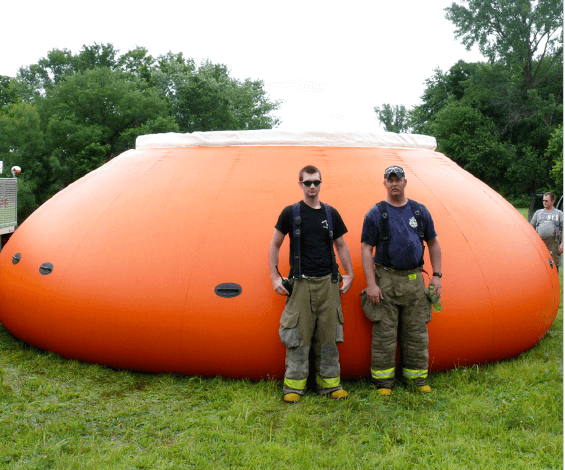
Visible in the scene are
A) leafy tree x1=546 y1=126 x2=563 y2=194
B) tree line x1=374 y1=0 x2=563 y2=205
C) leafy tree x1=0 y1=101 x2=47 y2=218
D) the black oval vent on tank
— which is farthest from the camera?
tree line x1=374 y1=0 x2=563 y2=205

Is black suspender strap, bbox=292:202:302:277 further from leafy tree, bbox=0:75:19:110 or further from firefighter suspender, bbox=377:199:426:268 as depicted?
leafy tree, bbox=0:75:19:110

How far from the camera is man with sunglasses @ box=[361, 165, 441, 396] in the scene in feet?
12.4

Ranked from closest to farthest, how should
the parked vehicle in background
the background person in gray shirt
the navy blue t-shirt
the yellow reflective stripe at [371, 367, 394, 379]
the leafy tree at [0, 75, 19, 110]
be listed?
the navy blue t-shirt, the yellow reflective stripe at [371, 367, 394, 379], the background person in gray shirt, the parked vehicle in background, the leafy tree at [0, 75, 19, 110]

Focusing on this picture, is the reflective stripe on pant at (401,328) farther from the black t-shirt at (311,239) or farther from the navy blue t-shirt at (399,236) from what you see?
the black t-shirt at (311,239)

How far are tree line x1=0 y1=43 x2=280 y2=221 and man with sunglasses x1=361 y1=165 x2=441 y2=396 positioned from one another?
2076cm

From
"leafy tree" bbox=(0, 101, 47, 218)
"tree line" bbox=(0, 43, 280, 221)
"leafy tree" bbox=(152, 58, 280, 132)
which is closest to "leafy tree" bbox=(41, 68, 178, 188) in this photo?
"tree line" bbox=(0, 43, 280, 221)

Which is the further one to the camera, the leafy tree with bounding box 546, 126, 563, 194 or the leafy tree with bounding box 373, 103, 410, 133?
the leafy tree with bounding box 373, 103, 410, 133

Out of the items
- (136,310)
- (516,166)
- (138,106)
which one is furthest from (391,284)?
(516,166)

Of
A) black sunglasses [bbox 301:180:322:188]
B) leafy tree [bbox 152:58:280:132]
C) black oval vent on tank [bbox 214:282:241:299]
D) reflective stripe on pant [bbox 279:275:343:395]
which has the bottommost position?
reflective stripe on pant [bbox 279:275:343:395]

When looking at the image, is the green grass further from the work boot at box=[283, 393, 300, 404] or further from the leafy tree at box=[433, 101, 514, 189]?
the leafy tree at box=[433, 101, 514, 189]

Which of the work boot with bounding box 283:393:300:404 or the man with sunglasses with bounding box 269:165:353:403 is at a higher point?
the man with sunglasses with bounding box 269:165:353:403

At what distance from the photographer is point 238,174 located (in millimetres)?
4691

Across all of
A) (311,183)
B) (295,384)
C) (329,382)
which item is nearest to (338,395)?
(329,382)

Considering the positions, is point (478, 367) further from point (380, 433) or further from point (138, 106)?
point (138, 106)
